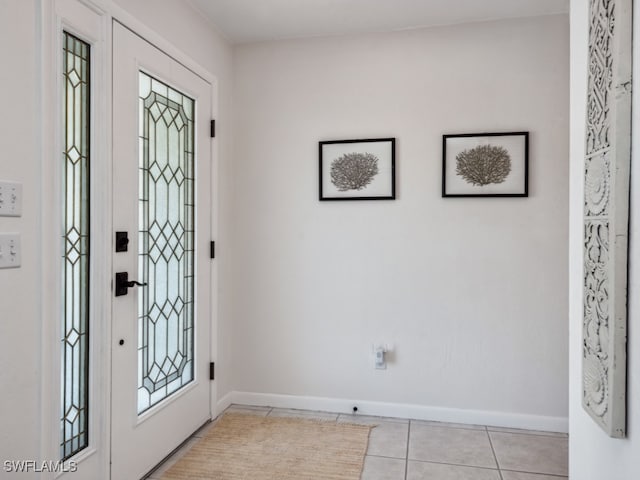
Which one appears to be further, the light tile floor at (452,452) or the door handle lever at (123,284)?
the light tile floor at (452,452)

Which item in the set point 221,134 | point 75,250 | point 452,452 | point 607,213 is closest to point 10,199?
point 75,250

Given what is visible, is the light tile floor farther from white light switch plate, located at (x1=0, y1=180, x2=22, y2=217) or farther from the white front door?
white light switch plate, located at (x1=0, y1=180, x2=22, y2=217)

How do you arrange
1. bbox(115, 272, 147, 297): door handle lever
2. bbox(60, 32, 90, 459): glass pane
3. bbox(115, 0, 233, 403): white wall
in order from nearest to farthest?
bbox(60, 32, 90, 459): glass pane
bbox(115, 272, 147, 297): door handle lever
bbox(115, 0, 233, 403): white wall

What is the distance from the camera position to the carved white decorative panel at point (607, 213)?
1.12 metres

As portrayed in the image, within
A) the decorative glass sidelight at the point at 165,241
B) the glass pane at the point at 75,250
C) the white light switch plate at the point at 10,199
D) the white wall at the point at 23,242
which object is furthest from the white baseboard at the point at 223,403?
the white light switch plate at the point at 10,199

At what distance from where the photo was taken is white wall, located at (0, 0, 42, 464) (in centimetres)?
146

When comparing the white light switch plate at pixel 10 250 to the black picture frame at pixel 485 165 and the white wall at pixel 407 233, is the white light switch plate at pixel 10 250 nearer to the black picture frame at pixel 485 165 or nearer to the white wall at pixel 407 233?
the white wall at pixel 407 233

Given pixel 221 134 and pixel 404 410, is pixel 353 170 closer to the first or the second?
pixel 221 134

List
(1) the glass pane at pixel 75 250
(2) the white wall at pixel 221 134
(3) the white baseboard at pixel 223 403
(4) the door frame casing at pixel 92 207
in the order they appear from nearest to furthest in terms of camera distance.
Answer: (4) the door frame casing at pixel 92 207, (1) the glass pane at pixel 75 250, (2) the white wall at pixel 221 134, (3) the white baseboard at pixel 223 403

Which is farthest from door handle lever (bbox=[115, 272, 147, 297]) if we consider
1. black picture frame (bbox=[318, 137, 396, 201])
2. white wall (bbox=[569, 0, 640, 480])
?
white wall (bbox=[569, 0, 640, 480])

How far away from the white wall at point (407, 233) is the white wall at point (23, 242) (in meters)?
1.68

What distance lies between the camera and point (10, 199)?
1473 millimetres

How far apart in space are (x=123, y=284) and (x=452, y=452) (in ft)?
6.39

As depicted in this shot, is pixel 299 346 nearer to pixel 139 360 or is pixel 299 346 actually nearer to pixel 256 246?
pixel 256 246
